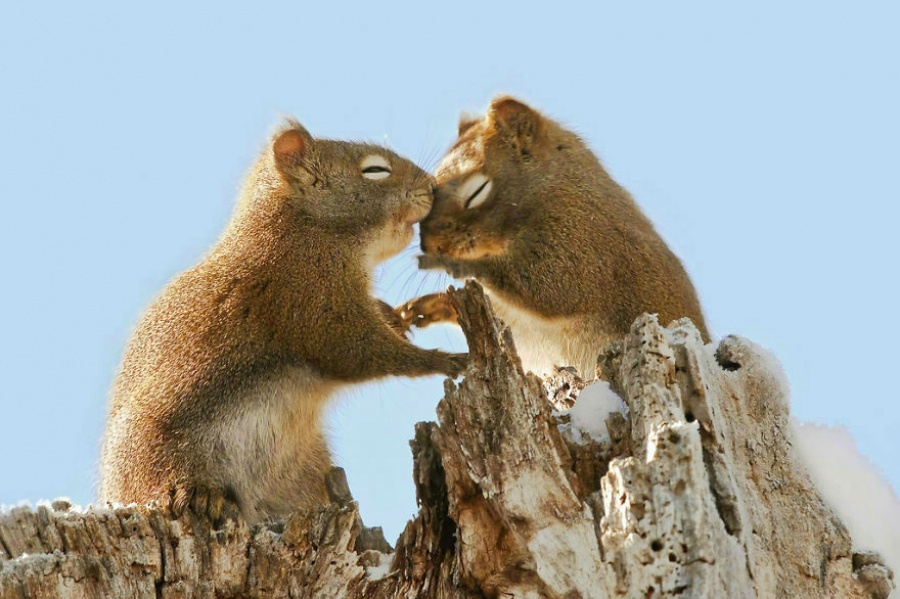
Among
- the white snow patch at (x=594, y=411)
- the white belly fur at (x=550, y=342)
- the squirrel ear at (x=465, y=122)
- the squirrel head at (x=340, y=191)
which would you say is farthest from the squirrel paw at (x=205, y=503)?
the squirrel ear at (x=465, y=122)

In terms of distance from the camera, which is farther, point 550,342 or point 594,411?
point 550,342

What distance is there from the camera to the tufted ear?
7426 millimetres

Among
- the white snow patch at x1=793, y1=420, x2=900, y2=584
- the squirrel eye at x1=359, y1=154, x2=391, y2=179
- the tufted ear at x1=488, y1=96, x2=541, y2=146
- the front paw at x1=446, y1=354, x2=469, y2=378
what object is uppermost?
the tufted ear at x1=488, y1=96, x2=541, y2=146

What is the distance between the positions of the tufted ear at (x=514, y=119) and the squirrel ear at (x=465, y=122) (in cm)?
38

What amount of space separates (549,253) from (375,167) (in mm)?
1192

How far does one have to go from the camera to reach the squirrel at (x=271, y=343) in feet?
17.9

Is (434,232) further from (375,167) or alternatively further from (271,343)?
(271,343)

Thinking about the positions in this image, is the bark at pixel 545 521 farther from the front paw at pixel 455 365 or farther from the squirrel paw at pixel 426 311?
the squirrel paw at pixel 426 311

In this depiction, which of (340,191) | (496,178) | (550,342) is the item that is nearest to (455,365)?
(550,342)

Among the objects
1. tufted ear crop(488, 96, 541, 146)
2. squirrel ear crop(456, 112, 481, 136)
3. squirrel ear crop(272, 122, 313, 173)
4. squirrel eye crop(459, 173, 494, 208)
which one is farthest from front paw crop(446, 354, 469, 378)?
squirrel ear crop(456, 112, 481, 136)

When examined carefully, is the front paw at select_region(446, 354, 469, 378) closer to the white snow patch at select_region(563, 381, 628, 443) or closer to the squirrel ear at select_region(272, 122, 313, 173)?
the white snow patch at select_region(563, 381, 628, 443)

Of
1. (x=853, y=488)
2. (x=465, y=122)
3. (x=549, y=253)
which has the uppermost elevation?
(x=465, y=122)

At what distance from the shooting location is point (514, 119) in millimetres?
7445

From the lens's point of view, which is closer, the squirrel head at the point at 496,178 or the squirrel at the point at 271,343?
the squirrel at the point at 271,343
